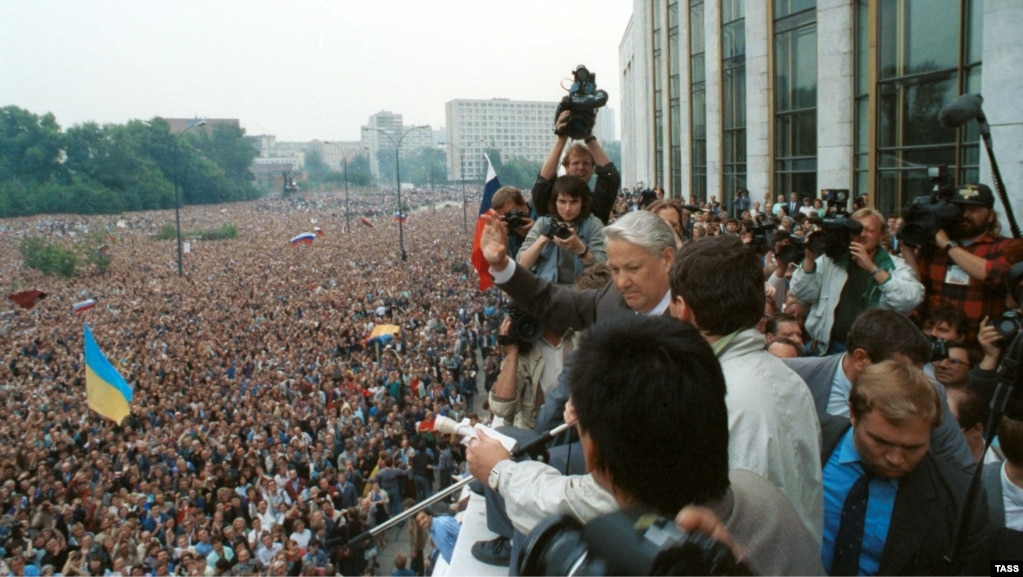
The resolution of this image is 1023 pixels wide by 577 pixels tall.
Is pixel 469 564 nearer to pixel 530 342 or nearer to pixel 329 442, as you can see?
pixel 530 342

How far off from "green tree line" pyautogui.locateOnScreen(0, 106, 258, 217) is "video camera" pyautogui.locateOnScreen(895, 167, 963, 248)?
230ft

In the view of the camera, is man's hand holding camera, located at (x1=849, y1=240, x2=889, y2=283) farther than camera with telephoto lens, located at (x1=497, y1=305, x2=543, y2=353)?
Yes

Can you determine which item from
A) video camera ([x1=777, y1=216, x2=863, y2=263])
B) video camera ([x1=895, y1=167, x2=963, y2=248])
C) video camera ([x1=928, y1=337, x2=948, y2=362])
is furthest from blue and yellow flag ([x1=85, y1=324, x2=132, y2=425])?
video camera ([x1=928, y1=337, x2=948, y2=362])

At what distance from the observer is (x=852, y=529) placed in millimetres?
2395

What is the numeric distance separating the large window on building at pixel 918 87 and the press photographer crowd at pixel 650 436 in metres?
3.47

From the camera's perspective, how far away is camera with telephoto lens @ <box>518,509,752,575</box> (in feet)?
3.66

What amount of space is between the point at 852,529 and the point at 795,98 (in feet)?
51.7

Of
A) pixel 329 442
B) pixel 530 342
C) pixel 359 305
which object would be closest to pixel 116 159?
pixel 359 305

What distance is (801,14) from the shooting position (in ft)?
53.1

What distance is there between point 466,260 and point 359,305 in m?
12.8

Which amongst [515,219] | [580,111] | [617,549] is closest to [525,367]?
[515,219]

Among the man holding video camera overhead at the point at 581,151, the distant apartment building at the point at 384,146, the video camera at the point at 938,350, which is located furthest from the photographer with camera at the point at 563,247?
the distant apartment building at the point at 384,146

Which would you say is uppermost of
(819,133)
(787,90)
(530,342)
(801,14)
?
(801,14)

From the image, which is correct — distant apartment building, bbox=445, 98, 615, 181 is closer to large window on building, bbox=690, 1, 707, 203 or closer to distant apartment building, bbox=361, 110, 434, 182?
distant apartment building, bbox=361, 110, 434, 182
